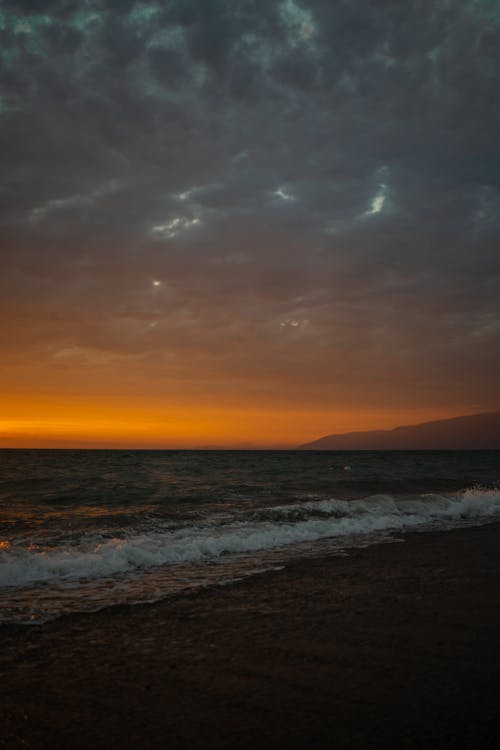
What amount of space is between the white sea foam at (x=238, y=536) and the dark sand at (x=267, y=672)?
2726 millimetres

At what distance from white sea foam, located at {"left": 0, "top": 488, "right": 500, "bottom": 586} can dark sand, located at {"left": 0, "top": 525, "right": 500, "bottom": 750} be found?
2.73 metres

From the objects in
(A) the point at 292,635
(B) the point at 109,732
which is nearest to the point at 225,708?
(B) the point at 109,732

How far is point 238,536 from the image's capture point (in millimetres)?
12055

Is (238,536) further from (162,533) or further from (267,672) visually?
(267,672)

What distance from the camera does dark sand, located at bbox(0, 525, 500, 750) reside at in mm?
3432

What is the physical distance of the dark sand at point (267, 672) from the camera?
3432 mm

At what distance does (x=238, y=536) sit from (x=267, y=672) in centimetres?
775

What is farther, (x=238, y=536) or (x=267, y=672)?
(x=238, y=536)

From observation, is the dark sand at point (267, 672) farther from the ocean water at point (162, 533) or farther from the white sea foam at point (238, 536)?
the white sea foam at point (238, 536)

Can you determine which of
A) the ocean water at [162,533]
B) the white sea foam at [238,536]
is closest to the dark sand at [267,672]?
the ocean water at [162,533]

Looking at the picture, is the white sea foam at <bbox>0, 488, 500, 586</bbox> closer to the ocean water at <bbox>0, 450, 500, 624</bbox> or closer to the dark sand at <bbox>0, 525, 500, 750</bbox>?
the ocean water at <bbox>0, 450, 500, 624</bbox>

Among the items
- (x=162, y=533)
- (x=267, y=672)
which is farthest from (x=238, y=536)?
(x=267, y=672)

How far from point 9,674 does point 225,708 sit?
2.15 metres

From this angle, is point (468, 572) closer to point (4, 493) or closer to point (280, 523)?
point (280, 523)
